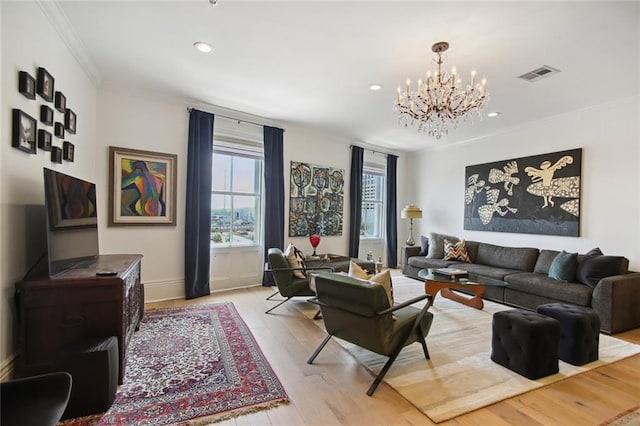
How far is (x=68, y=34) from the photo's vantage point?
275 centimetres

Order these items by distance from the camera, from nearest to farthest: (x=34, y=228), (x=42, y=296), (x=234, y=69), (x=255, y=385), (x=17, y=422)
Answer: (x=17, y=422) < (x=42, y=296) < (x=255, y=385) < (x=34, y=228) < (x=234, y=69)

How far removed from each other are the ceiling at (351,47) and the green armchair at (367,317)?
213 cm

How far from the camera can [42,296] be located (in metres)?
2.02

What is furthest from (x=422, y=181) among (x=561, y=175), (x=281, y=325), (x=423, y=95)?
(x=281, y=325)

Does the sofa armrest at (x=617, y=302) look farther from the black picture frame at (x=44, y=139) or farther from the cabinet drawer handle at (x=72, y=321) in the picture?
the black picture frame at (x=44, y=139)

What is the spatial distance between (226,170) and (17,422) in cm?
409

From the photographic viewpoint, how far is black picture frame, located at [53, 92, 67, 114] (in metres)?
2.61

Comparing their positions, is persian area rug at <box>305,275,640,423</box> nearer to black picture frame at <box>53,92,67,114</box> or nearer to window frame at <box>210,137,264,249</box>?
window frame at <box>210,137,264,249</box>

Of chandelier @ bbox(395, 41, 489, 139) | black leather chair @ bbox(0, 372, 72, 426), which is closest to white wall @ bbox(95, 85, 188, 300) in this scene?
black leather chair @ bbox(0, 372, 72, 426)

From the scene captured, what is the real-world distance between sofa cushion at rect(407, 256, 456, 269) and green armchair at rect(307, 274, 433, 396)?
3.00 m

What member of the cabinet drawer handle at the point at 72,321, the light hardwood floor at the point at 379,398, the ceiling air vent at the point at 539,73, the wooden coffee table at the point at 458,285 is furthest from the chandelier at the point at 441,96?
the cabinet drawer handle at the point at 72,321

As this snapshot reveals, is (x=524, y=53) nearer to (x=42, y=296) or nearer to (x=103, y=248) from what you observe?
(x=42, y=296)

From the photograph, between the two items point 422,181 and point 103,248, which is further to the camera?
point 422,181

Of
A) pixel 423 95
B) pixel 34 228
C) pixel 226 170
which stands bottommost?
pixel 34 228
